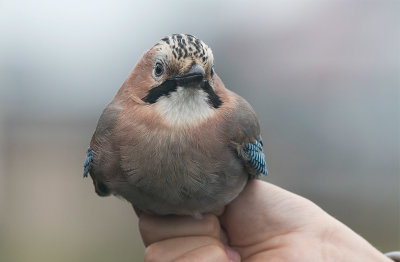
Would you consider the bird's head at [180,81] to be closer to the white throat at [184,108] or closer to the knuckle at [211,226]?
the white throat at [184,108]

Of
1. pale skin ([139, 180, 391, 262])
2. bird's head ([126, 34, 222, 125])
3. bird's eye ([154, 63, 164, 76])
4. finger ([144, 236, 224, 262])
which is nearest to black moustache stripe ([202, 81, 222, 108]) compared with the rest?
bird's head ([126, 34, 222, 125])

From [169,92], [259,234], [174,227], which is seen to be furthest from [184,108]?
[259,234]

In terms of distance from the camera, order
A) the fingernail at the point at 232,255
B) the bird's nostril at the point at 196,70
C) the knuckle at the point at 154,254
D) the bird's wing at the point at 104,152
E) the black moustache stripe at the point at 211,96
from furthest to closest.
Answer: the fingernail at the point at 232,255 → the knuckle at the point at 154,254 → the bird's wing at the point at 104,152 → the black moustache stripe at the point at 211,96 → the bird's nostril at the point at 196,70

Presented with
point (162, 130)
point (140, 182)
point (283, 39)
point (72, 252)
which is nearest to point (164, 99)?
point (162, 130)

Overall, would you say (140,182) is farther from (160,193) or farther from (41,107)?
(41,107)

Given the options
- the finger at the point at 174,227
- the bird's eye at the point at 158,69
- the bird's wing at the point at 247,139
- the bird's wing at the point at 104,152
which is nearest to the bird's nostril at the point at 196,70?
the bird's eye at the point at 158,69

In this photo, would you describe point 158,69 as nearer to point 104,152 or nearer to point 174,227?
point 104,152

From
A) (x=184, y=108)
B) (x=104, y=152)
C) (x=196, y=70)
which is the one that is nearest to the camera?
(x=196, y=70)
